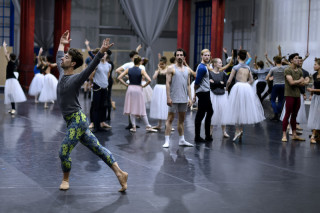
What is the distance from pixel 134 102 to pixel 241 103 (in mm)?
2166

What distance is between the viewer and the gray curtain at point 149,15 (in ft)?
→ 70.0

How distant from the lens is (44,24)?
85.4 ft

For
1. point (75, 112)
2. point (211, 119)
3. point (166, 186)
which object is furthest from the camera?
point (211, 119)

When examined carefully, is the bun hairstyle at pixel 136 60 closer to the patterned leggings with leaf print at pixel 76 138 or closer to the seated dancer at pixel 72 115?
the seated dancer at pixel 72 115

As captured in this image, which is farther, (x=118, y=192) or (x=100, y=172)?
(x=100, y=172)

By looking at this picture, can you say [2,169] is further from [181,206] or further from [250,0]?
[250,0]

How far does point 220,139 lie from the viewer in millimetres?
10109

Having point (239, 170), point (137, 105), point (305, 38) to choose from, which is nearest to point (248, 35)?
point (305, 38)

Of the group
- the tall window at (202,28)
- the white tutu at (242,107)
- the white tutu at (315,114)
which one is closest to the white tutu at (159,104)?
the white tutu at (242,107)

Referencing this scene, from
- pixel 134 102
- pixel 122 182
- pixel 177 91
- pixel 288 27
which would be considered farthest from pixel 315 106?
pixel 288 27

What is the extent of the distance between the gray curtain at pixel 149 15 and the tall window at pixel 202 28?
11.9ft

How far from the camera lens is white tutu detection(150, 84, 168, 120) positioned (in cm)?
1145

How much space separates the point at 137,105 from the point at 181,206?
18.9ft

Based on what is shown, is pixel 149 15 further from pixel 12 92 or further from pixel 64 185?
pixel 64 185
